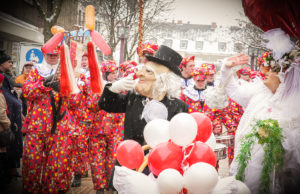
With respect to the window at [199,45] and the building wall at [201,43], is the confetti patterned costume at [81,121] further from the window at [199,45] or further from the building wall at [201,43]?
the window at [199,45]

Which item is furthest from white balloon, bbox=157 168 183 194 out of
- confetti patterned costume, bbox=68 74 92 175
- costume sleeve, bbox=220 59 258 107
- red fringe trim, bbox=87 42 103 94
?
confetti patterned costume, bbox=68 74 92 175

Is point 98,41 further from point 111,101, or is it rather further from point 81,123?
point 81,123

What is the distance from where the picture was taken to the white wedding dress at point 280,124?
2.50 metres

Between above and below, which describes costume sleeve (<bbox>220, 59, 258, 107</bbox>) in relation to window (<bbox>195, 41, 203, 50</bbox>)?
below

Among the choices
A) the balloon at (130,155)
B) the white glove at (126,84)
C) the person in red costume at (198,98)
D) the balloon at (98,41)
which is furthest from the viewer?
the person in red costume at (198,98)

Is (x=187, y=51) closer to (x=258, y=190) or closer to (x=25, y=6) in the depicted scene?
(x=25, y=6)

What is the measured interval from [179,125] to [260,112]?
1.53m

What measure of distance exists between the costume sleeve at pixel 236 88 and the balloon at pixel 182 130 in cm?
124

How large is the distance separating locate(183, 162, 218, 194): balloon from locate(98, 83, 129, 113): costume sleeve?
4.42ft

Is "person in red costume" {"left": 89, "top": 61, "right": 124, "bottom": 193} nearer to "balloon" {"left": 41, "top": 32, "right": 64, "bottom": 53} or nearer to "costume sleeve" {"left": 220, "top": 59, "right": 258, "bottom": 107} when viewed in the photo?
"balloon" {"left": 41, "top": 32, "right": 64, "bottom": 53}

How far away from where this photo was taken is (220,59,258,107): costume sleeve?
2.73m

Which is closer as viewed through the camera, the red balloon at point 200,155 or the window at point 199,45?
the red balloon at point 200,155

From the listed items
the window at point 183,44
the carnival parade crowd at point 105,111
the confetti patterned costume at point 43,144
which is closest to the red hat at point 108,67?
the carnival parade crowd at point 105,111

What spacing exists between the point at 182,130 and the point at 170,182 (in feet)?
1.05
